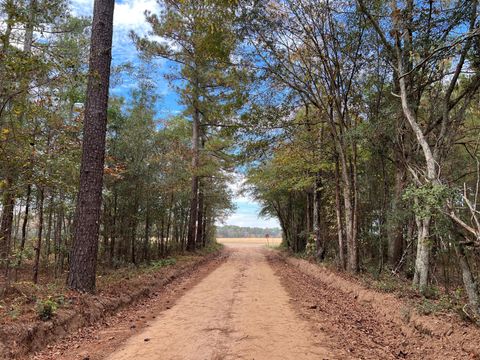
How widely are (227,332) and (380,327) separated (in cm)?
282

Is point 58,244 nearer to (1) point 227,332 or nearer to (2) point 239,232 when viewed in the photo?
(1) point 227,332

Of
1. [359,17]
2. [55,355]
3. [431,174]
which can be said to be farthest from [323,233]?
[55,355]

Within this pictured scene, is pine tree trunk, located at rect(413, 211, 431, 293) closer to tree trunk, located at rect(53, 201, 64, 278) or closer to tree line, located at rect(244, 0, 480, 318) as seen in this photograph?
tree line, located at rect(244, 0, 480, 318)

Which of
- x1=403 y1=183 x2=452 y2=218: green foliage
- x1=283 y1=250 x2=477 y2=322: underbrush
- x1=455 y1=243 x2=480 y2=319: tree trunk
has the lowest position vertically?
x1=283 y1=250 x2=477 y2=322: underbrush

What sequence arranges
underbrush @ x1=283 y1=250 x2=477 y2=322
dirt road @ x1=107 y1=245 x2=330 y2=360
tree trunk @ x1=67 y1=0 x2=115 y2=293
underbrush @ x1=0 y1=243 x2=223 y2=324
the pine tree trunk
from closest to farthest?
1. dirt road @ x1=107 y1=245 x2=330 y2=360
2. underbrush @ x1=0 y1=243 x2=223 y2=324
3. underbrush @ x1=283 y1=250 x2=477 y2=322
4. tree trunk @ x1=67 y1=0 x2=115 y2=293
5. the pine tree trunk

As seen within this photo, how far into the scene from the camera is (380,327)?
6.27 meters

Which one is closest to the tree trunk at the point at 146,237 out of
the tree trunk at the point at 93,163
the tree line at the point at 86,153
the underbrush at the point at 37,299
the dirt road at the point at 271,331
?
the tree line at the point at 86,153

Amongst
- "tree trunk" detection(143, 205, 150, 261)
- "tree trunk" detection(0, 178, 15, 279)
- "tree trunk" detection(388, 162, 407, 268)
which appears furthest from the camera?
"tree trunk" detection(143, 205, 150, 261)

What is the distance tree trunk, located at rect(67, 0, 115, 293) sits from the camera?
704 cm

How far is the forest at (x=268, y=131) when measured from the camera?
6.39 m

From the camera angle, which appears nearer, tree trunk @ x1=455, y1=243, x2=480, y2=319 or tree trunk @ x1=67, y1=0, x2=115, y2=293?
tree trunk @ x1=455, y1=243, x2=480, y2=319

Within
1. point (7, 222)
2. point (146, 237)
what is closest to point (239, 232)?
point (146, 237)

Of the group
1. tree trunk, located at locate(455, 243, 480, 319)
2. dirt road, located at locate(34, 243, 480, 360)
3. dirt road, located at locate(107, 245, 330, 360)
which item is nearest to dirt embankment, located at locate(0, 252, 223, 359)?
dirt road, located at locate(34, 243, 480, 360)

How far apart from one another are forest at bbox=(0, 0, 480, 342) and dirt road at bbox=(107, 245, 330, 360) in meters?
2.25
